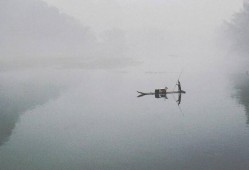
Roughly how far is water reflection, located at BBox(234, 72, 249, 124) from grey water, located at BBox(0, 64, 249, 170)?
0.18 metres

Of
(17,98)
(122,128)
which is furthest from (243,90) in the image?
(17,98)

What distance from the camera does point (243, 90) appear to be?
64.6 metres

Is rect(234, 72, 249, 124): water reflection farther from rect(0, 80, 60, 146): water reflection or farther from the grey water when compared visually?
rect(0, 80, 60, 146): water reflection

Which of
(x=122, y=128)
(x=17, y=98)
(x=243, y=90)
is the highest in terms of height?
(x=243, y=90)

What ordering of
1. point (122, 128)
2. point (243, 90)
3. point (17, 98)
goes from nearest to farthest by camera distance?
1. point (122, 128)
2. point (17, 98)
3. point (243, 90)

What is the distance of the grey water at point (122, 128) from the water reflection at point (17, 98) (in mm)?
143

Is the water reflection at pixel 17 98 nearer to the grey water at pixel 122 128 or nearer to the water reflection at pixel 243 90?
the grey water at pixel 122 128

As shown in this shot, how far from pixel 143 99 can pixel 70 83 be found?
2865 cm

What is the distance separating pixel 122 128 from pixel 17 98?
29.3 metres

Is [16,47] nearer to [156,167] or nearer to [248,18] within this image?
[248,18]

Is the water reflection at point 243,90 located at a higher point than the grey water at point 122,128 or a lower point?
higher

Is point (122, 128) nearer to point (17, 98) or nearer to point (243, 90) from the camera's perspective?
point (17, 98)

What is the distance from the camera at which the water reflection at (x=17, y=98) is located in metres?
44.7

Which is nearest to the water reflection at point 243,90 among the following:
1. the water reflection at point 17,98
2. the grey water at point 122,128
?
the grey water at point 122,128
